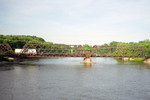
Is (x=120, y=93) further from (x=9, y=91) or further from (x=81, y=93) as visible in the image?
(x=9, y=91)

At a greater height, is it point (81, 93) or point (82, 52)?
point (82, 52)

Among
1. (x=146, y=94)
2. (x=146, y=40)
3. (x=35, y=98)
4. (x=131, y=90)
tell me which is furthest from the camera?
(x=146, y=40)

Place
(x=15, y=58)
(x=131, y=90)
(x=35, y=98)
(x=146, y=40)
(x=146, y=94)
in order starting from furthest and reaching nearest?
1. (x=146, y=40)
2. (x=15, y=58)
3. (x=131, y=90)
4. (x=146, y=94)
5. (x=35, y=98)

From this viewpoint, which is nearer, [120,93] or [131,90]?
[120,93]

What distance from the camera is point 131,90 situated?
105ft

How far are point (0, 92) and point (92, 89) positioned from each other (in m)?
15.9

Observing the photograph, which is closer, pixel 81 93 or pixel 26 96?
pixel 26 96

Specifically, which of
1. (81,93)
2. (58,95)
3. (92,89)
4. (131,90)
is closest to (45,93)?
(58,95)

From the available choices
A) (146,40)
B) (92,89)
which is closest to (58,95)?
(92,89)

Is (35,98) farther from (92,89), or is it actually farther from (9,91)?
(92,89)

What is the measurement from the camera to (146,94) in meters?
29.3

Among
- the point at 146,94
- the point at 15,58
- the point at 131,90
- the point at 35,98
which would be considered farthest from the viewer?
the point at 15,58

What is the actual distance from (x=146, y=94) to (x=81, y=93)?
1060cm

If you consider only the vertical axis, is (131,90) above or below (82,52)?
below
